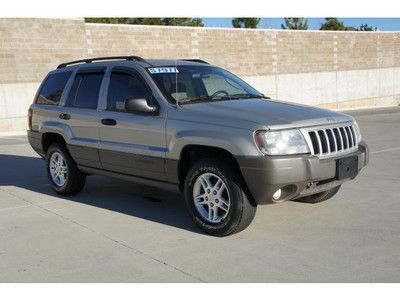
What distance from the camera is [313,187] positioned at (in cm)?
502

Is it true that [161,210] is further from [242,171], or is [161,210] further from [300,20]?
[300,20]

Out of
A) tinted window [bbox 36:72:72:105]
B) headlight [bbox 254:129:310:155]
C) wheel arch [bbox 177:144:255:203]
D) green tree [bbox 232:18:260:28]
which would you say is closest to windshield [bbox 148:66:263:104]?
wheel arch [bbox 177:144:255:203]

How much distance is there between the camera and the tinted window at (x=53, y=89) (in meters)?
7.36

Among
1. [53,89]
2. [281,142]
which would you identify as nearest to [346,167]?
[281,142]

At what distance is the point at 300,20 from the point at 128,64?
Answer: 199 feet

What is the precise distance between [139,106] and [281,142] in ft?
5.54

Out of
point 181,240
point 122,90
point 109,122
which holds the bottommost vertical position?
point 181,240

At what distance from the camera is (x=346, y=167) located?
5.11m

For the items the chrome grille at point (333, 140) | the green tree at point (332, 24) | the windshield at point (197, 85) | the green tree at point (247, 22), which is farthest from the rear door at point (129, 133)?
the green tree at point (332, 24)

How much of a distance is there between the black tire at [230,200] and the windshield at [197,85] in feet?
2.99

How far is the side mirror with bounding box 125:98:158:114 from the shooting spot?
217 inches

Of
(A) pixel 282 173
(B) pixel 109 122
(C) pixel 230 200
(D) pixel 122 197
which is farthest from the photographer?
(D) pixel 122 197

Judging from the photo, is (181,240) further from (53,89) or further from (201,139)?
(53,89)

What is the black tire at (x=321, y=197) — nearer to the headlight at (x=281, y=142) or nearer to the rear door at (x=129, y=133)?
the headlight at (x=281, y=142)
